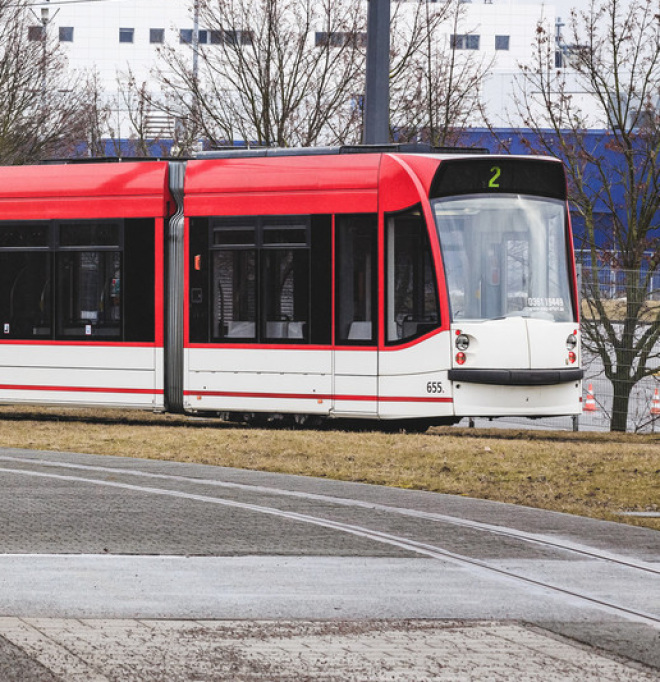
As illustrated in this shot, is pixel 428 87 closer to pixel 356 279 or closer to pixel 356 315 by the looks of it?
pixel 356 279

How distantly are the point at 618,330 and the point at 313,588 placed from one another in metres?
12.8

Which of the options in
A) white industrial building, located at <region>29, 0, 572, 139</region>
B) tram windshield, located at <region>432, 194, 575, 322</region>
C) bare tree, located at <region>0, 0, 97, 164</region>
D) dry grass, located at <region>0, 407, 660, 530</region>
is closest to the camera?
dry grass, located at <region>0, 407, 660, 530</region>

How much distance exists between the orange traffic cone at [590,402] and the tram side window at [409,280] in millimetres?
3968

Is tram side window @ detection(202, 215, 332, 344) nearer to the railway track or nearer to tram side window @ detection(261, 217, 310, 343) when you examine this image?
tram side window @ detection(261, 217, 310, 343)

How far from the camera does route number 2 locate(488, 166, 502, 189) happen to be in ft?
56.0

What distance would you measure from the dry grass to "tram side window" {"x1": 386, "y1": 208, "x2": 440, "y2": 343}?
125cm

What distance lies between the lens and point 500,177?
56.2ft

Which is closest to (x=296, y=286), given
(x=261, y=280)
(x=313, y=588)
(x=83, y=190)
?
(x=261, y=280)

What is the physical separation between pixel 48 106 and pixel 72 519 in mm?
25796

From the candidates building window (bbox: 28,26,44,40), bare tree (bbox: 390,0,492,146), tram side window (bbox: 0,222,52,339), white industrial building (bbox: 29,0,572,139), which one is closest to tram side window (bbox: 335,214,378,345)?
tram side window (bbox: 0,222,52,339)

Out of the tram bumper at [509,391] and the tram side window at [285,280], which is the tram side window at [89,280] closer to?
the tram side window at [285,280]

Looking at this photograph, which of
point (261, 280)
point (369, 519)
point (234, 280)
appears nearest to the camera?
point (369, 519)

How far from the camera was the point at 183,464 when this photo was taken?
13.4 meters

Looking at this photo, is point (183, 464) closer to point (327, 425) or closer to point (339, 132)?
point (327, 425)
